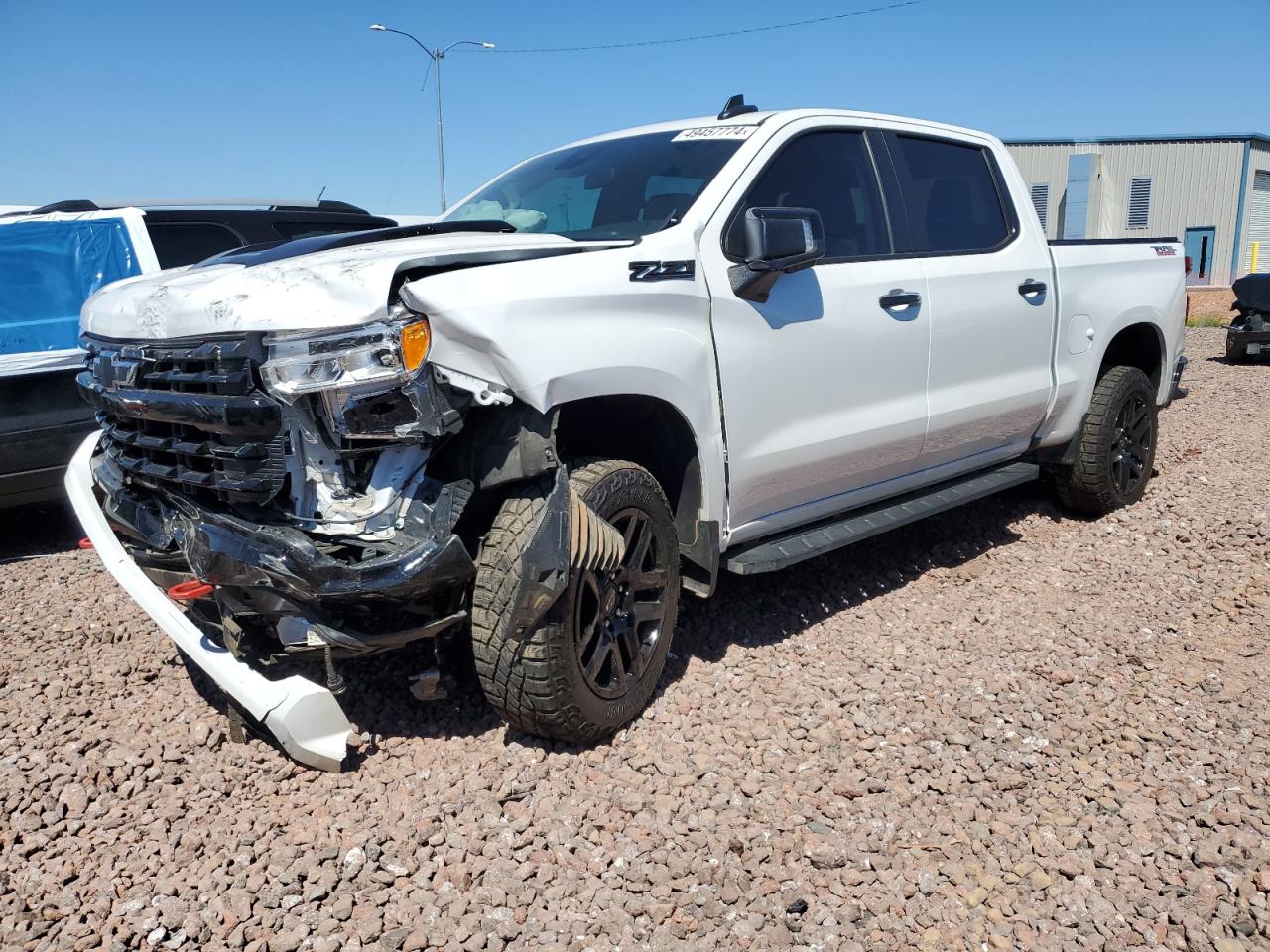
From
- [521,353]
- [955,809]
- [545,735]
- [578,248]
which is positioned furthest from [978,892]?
[578,248]

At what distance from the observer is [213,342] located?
266cm

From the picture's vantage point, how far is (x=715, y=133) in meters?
3.81

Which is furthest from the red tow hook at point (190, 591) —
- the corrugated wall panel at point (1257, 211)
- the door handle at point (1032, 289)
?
the corrugated wall panel at point (1257, 211)

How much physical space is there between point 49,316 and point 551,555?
12.6 ft

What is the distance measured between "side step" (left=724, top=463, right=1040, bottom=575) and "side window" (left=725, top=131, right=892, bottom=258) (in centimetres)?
109

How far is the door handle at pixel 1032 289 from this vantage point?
465 centimetres

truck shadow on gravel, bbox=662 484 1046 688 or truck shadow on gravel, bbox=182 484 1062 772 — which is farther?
truck shadow on gravel, bbox=662 484 1046 688

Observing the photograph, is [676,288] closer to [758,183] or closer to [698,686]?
[758,183]

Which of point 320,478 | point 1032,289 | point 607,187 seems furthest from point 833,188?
point 320,478

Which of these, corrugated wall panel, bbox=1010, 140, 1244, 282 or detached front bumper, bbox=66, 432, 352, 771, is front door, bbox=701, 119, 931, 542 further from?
corrugated wall panel, bbox=1010, 140, 1244, 282

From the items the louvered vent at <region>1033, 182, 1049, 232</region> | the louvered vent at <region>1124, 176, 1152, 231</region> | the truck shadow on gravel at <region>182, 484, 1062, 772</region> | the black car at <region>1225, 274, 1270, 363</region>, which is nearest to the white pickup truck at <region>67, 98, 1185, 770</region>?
the truck shadow on gravel at <region>182, 484, 1062, 772</region>

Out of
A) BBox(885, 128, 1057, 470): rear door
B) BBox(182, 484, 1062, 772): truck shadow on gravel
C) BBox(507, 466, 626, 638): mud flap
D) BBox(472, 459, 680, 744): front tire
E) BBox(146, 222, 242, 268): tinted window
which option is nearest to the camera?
BBox(507, 466, 626, 638): mud flap

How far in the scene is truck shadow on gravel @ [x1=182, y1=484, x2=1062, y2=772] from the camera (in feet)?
11.1

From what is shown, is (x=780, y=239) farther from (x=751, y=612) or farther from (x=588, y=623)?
(x=751, y=612)
